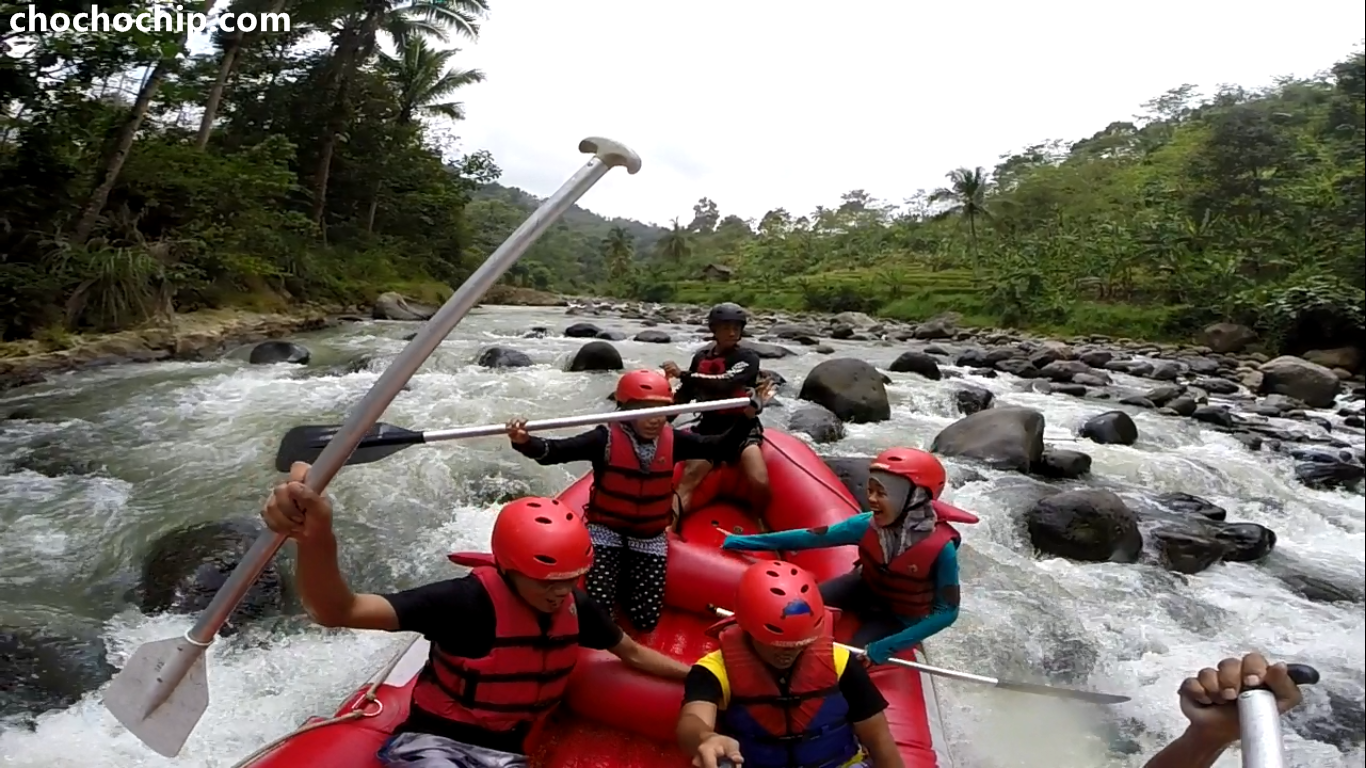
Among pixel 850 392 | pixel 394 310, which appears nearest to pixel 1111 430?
pixel 850 392

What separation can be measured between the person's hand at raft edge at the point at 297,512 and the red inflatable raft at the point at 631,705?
0.73m

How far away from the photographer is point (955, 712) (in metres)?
3.85

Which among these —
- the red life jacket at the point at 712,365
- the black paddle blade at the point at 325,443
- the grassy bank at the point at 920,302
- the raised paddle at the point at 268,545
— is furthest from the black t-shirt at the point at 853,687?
the grassy bank at the point at 920,302

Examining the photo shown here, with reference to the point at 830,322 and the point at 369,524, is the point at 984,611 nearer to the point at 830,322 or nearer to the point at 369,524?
the point at 369,524

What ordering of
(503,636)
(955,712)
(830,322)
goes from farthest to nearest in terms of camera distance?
(830,322) → (955,712) → (503,636)

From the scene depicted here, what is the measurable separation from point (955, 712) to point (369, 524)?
11.8 ft

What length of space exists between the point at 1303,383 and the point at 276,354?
46.8ft

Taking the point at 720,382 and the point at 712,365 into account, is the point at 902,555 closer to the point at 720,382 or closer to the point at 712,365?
the point at 720,382

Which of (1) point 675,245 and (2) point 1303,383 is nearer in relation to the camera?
(2) point 1303,383

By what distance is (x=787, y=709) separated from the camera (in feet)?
7.13

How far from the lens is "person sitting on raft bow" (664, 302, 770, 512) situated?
444cm

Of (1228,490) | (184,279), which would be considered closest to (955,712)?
(1228,490)

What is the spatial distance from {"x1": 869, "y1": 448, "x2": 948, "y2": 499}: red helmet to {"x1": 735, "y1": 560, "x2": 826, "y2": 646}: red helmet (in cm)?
82

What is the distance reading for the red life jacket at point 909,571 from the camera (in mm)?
2990
